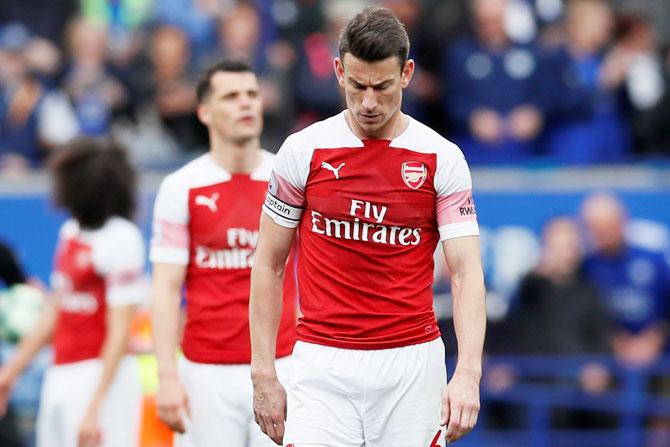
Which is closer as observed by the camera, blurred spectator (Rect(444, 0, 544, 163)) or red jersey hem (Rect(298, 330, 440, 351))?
red jersey hem (Rect(298, 330, 440, 351))

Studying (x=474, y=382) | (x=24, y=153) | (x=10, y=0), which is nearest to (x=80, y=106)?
(x=24, y=153)

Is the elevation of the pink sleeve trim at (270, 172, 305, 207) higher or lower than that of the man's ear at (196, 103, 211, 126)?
lower

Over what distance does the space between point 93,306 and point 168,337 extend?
120cm

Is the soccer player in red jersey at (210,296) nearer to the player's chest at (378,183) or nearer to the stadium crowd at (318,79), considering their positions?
the player's chest at (378,183)

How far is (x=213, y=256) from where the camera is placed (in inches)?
289

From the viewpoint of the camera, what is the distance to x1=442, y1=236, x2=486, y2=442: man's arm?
5508 millimetres

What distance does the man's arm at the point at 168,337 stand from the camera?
7137mm

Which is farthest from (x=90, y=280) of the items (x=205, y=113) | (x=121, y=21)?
(x=121, y=21)

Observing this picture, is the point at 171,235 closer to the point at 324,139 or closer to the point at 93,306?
the point at 93,306

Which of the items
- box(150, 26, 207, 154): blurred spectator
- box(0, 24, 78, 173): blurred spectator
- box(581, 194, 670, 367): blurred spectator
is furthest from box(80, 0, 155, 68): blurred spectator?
box(581, 194, 670, 367): blurred spectator

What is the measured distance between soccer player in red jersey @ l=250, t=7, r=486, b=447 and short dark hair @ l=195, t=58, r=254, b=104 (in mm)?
1855

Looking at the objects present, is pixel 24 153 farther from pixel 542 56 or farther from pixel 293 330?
pixel 293 330

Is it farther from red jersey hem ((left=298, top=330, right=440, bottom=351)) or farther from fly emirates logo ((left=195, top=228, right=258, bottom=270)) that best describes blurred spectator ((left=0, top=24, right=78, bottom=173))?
red jersey hem ((left=298, top=330, right=440, bottom=351))

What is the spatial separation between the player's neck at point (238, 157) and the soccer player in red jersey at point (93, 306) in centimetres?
105
